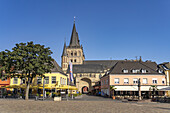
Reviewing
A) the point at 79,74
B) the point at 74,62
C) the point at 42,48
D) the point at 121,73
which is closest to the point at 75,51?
the point at 74,62

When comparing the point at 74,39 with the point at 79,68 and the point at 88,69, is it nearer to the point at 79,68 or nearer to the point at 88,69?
the point at 79,68

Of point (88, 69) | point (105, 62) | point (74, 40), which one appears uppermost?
point (74, 40)

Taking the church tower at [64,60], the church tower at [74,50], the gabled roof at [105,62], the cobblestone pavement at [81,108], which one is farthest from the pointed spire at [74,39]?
the cobblestone pavement at [81,108]

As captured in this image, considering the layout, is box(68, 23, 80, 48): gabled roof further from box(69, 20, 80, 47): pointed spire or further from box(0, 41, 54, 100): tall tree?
box(0, 41, 54, 100): tall tree

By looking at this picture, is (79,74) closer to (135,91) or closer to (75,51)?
(75,51)

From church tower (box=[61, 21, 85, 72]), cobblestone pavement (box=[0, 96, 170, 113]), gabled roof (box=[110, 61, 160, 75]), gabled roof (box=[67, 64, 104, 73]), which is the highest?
church tower (box=[61, 21, 85, 72])

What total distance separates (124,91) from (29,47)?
2406 centimetres

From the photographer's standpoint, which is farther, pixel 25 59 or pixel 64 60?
pixel 64 60

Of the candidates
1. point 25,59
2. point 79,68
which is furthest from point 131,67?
point 79,68

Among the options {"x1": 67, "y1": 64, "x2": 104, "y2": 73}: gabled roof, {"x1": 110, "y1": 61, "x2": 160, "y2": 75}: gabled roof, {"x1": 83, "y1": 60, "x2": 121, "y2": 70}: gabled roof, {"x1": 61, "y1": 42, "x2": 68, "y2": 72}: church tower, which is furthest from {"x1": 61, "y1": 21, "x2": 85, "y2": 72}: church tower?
{"x1": 110, "y1": 61, "x2": 160, "y2": 75}: gabled roof

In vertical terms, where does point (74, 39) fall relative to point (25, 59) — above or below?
above

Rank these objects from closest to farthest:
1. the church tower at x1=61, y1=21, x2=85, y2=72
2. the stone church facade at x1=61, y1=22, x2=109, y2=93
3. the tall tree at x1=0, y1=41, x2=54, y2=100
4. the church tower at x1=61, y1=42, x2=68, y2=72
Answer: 1. the tall tree at x1=0, y1=41, x2=54, y2=100
2. the stone church facade at x1=61, y1=22, x2=109, y2=93
3. the church tower at x1=61, y1=42, x2=68, y2=72
4. the church tower at x1=61, y1=21, x2=85, y2=72

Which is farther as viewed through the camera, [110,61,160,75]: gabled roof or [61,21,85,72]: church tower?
[61,21,85,72]: church tower

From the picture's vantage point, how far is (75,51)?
116 m
